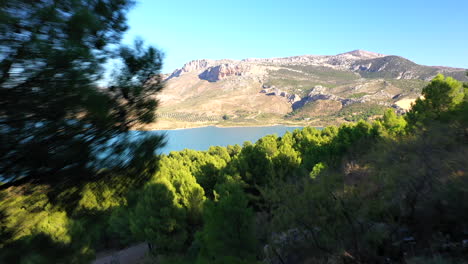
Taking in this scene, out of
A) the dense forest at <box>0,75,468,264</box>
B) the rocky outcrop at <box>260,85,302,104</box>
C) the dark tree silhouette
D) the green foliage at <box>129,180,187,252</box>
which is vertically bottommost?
the rocky outcrop at <box>260,85,302,104</box>

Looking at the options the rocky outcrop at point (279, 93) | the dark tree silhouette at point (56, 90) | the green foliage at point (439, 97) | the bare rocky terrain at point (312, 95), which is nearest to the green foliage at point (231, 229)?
the dark tree silhouette at point (56, 90)

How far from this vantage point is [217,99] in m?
165

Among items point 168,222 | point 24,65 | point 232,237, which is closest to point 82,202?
point 24,65

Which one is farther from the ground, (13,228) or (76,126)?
(76,126)

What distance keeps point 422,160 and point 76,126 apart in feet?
24.2

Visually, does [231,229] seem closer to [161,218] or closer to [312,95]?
[161,218]

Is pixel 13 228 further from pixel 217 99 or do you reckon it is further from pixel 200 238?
pixel 217 99

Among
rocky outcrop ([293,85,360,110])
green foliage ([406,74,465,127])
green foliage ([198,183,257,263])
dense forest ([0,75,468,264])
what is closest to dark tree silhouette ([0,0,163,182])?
dense forest ([0,75,468,264])

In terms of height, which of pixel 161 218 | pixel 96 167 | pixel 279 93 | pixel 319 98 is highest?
pixel 96 167

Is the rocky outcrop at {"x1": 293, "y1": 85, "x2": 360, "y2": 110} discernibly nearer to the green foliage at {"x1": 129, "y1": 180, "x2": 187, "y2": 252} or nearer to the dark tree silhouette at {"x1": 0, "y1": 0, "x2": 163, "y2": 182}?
the green foliage at {"x1": 129, "y1": 180, "x2": 187, "y2": 252}

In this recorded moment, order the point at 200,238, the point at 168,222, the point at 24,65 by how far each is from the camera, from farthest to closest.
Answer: the point at 168,222 → the point at 200,238 → the point at 24,65

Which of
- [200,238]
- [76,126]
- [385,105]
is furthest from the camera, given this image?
[385,105]

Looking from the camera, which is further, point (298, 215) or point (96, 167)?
point (298, 215)

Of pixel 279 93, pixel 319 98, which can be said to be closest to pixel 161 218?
pixel 319 98
